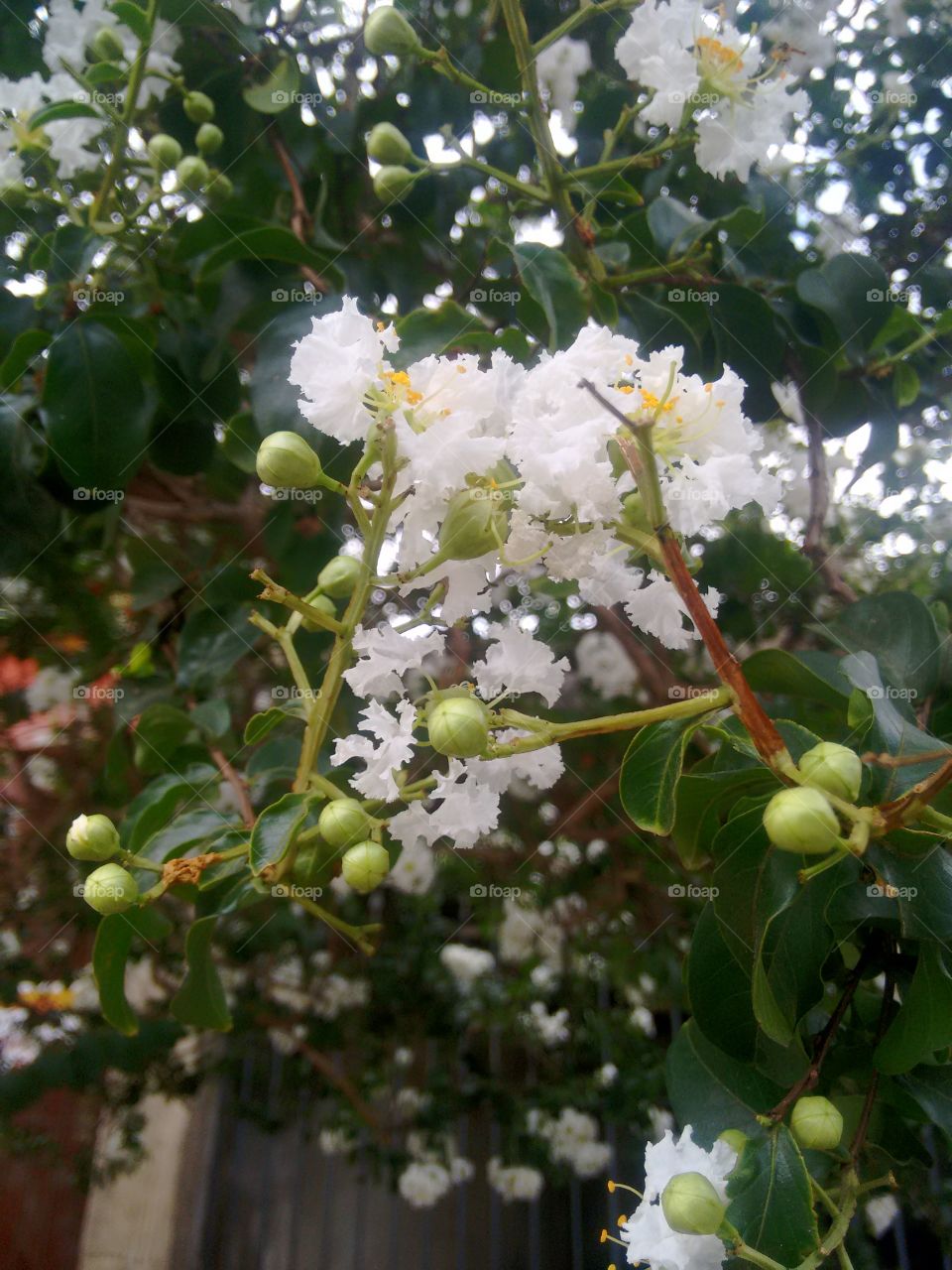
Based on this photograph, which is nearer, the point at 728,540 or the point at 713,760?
the point at 713,760

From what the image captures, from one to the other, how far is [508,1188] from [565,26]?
2028 millimetres

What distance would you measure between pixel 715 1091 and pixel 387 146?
82cm

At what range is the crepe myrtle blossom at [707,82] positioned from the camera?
827 millimetres

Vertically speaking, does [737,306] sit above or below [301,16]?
below

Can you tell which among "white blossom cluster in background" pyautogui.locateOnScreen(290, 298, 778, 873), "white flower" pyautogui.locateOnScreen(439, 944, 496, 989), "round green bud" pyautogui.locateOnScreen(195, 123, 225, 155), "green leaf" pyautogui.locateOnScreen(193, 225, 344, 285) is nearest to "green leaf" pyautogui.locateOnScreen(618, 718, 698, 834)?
"white blossom cluster in background" pyautogui.locateOnScreen(290, 298, 778, 873)

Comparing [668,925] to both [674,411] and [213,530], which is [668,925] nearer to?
[213,530]

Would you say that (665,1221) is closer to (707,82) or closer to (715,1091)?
(715,1091)

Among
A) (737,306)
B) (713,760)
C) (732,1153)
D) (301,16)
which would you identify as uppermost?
(301,16)

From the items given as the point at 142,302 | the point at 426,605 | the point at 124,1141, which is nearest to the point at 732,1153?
the point at 426,605

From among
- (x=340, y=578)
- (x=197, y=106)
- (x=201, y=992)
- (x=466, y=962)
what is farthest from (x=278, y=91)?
(x=466, y=962)

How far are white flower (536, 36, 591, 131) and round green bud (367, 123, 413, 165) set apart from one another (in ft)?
1.31

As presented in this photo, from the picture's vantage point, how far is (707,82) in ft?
2.79

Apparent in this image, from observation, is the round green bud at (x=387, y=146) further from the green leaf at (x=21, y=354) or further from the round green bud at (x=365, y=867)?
the round green bud at (x=365, y=867)

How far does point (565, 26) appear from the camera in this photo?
70 cm
